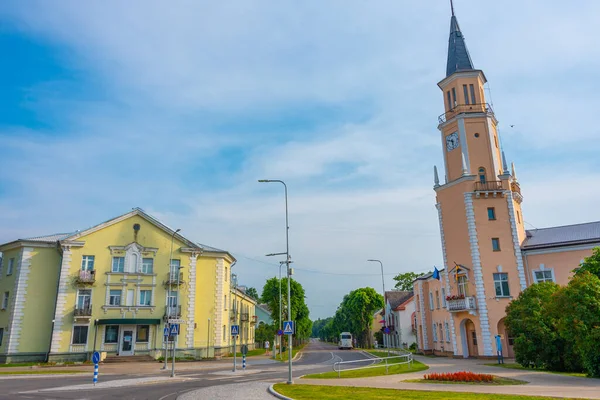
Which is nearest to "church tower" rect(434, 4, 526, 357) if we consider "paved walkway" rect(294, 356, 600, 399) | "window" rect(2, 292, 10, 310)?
"paved walkway" rect(294, 356, 600, 399)

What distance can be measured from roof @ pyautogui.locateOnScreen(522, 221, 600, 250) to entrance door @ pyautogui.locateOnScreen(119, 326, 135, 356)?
37.6 meters

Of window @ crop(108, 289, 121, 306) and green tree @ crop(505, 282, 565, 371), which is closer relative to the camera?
green tree @ crop(505, 282, 565, 371)

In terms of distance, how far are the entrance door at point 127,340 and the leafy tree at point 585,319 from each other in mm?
36064

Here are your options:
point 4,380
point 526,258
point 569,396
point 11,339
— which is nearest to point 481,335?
point 526,258

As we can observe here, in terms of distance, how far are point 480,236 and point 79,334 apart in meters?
37.9

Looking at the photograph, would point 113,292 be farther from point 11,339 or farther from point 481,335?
point 481,335

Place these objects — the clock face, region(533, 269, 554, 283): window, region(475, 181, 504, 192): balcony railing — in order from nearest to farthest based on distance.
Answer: region(533, 269, 554, 283): window, region(475, 181, 504, 192): balcony railing, the clock face

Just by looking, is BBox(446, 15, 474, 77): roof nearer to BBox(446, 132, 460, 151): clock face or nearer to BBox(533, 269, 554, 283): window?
BBox(446, 132, 460, 151): clock face

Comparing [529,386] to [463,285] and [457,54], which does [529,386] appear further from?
[457,54]

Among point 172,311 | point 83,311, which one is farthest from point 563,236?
point 83,311

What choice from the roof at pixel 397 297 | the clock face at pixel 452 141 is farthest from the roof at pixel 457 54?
the roof at pixel 397 297

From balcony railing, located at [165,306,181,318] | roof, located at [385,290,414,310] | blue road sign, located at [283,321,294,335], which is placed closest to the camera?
blue road sign, located at [283,321,294,335]

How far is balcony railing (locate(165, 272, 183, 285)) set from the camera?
43.6m

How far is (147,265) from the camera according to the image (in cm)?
4434
